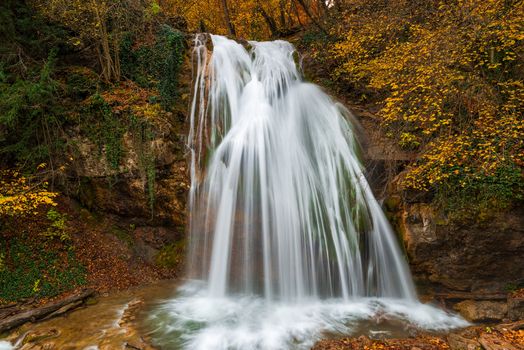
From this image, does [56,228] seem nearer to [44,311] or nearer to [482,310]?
[44,311]

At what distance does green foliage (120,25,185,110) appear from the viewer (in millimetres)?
9461

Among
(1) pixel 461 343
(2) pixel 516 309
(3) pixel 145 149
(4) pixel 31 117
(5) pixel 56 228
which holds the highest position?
(4) pixel 31 117

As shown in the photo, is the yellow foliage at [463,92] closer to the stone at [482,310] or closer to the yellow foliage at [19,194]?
the stone at [482,310]

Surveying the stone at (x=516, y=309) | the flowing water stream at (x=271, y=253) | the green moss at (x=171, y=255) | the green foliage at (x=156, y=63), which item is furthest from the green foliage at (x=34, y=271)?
the stone at (x=516, y=309)

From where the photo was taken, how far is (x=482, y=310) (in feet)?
20.1

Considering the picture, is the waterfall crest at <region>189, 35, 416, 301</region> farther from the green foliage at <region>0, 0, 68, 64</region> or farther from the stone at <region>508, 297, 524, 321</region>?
the green foliage at <region>0, 0, 68, 64</region>

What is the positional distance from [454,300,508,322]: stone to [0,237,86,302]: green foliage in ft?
27.2

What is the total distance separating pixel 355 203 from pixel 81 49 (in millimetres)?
9138

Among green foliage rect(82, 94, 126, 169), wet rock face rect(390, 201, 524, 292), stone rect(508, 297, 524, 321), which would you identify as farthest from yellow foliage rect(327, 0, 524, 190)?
green foliage rect(82, 94, 126, 169)

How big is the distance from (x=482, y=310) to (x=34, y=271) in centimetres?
954

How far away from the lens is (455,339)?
201 inches

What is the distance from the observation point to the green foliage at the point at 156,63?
946 centimetres

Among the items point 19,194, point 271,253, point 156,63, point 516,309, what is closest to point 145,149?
point 19,194

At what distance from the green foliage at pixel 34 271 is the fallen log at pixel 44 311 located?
47 cm
